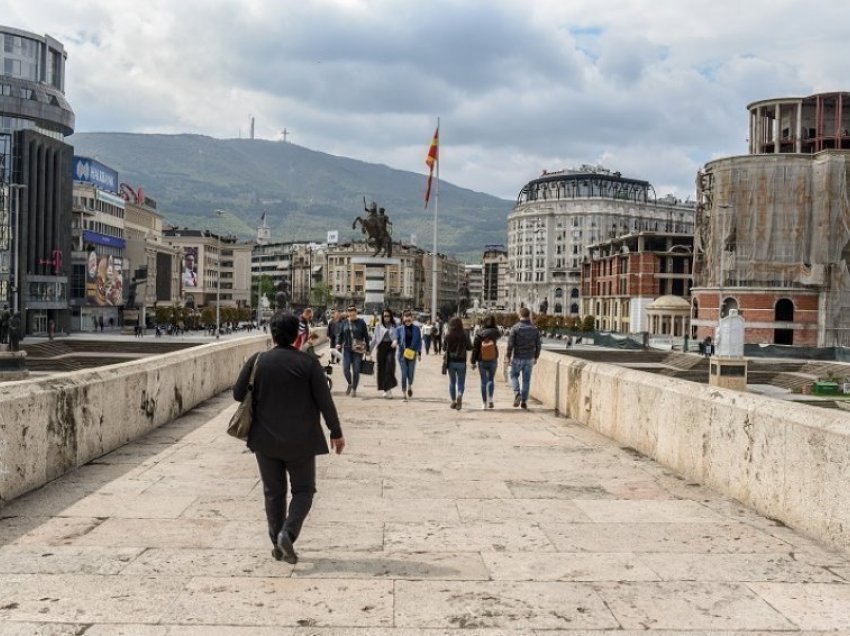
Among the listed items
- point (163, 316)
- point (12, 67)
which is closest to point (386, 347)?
point (163, 316)

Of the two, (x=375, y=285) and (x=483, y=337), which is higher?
(x=375, y=285)

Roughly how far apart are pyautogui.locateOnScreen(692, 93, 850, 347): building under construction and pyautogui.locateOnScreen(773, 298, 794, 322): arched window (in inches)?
3.3

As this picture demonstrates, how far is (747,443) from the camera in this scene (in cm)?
707

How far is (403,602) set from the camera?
459 cm

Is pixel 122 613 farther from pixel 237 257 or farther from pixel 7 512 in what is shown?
pixel 237 257

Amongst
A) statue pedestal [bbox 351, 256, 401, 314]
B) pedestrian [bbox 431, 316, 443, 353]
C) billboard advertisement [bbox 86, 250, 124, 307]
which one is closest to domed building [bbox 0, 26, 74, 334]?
billboard advertisement [bbox 86, 250, 124, 307]

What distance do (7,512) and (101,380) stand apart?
2679mm

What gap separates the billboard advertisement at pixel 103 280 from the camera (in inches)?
3489

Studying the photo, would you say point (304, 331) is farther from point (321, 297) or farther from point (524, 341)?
point (321, 297)

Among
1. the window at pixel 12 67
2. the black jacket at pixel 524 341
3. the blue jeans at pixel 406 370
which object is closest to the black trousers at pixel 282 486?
the black jacket at pixel 524 341

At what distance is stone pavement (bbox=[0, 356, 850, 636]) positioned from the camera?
14.3 ft

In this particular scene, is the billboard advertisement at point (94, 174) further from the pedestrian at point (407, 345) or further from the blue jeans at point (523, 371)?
the blue jeans at point (523, 371)

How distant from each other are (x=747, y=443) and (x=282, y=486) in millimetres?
3961

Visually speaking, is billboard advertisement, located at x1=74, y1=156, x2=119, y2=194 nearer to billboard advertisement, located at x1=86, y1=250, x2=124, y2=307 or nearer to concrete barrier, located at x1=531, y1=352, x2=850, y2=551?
billboard advertisement, located at x1=86, y1=250, x2=124, y2=307
